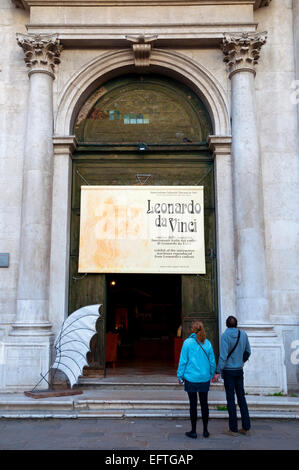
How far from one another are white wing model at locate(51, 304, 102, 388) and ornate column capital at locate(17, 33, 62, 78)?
6.59 meters

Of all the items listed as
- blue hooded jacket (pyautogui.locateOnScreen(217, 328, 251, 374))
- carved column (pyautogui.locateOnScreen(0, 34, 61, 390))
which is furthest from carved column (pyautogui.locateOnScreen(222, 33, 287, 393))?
carved column (pyautogui.locateOnScreen(0, 34, 61, 390))

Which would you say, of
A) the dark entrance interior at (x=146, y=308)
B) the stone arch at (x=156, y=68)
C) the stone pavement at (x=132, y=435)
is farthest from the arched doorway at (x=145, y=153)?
the dark entrance interior at (x=146, y=308)

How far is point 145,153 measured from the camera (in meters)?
12.3

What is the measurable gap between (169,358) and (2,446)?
10.4 m

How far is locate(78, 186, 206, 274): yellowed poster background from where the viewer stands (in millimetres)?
11547

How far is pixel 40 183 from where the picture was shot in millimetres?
11164

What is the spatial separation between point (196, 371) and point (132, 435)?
1.52m

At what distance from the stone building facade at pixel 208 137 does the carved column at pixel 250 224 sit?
0.03 meters

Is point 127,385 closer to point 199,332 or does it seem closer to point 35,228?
point 199,332

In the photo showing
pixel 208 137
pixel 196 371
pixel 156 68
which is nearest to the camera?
Answer: pixel 196 371

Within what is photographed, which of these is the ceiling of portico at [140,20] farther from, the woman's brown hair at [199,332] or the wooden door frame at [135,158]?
the woman's brown hair at [199,332]

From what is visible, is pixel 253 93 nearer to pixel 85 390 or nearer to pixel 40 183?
pixel 40 183

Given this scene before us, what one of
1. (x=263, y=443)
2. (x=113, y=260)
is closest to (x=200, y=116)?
(x=113, y=260)

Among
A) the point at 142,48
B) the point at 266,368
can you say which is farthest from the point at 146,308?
the point at 142,48
